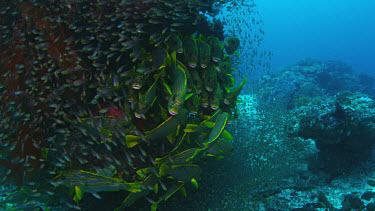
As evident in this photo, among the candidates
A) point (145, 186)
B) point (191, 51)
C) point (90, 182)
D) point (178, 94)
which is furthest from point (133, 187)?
point (191, 51)

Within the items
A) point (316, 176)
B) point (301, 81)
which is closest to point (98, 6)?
point (316, 176)

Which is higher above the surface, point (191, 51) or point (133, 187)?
point (191, 51)

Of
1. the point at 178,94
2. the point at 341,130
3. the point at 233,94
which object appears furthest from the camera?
the point at 341,130

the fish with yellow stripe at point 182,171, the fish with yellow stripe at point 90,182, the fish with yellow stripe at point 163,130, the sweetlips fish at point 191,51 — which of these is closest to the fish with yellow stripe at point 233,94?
the sweetlips fish at point 191,51

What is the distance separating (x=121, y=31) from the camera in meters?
3.61

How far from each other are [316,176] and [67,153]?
6.04 meters

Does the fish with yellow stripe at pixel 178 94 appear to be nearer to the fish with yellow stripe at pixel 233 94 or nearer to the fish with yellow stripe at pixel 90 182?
the fish with yellow stripe at pixel 90 182

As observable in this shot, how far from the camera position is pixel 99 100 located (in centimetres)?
359

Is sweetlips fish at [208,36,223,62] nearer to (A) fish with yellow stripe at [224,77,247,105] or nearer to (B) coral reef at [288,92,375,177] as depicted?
(A) fish with yellow stripe at [224,77,247,105]

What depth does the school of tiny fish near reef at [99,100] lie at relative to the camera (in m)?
3.01

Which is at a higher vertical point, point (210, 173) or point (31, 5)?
point (31, 5)

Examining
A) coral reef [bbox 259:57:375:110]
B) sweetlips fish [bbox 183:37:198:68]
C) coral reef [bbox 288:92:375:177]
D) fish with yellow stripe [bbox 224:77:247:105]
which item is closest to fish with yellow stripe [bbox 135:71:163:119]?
sweetlips fish [bbox 183:37:198:68]

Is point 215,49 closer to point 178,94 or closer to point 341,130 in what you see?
point 178,94

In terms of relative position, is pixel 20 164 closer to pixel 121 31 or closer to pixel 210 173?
pixel 121 31
